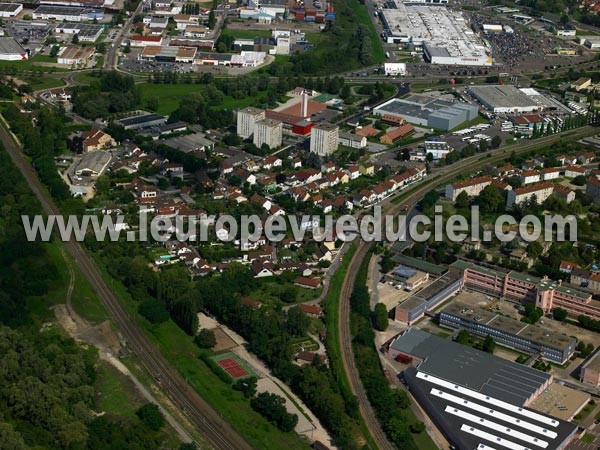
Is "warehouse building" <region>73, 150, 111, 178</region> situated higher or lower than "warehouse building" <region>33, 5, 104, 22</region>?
higher

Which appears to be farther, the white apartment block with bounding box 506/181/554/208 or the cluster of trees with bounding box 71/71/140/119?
the cluster of trees with bounding box 71/71/140/119

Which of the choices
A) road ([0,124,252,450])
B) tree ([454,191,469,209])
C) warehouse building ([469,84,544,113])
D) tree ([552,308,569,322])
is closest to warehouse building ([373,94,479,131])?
warehouse building ([469,84,544,113])

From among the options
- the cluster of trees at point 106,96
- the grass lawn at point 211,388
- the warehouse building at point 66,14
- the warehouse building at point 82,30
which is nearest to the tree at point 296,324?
the grass lawn at point 211,388

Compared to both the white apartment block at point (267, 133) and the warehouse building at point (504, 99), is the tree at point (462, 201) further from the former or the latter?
the warehouse building at point (504, 99)

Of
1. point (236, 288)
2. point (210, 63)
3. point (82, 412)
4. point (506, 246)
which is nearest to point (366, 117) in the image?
point (210, 63)

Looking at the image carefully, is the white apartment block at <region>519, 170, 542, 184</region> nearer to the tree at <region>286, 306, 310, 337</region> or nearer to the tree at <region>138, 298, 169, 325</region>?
the tree at <region>286, 306, 310, 337</region>

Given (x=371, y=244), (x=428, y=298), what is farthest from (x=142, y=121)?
(x=428, y=298)

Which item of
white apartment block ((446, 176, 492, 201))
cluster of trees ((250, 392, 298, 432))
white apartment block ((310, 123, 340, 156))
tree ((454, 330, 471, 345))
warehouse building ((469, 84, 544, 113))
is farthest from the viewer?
warehouse building ((469, 84, 544, 113))
